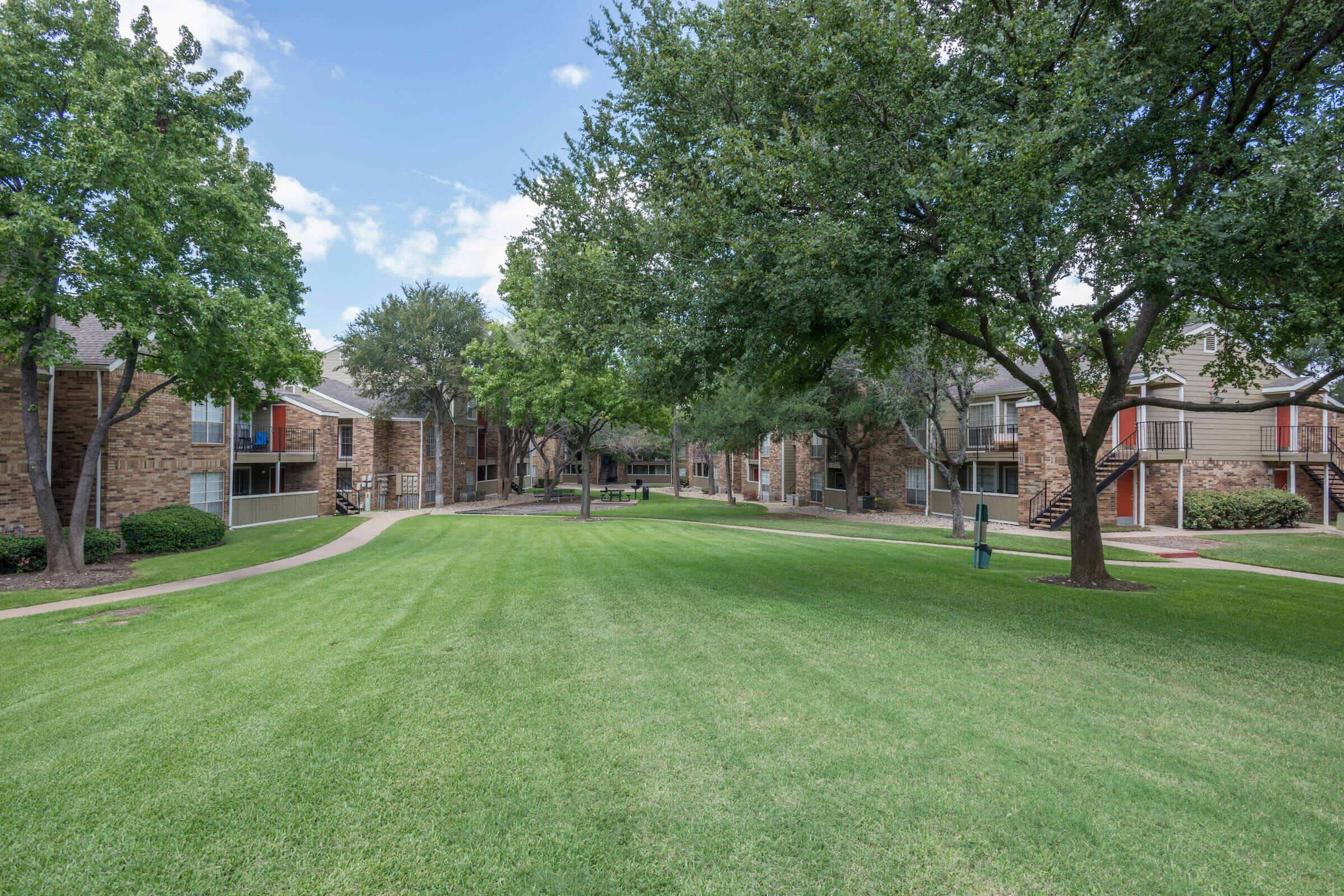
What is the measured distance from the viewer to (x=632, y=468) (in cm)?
7612

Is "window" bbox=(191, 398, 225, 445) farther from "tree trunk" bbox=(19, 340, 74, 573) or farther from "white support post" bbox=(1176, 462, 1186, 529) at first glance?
"white support post" bbox=(1176, 462, 1186, 529)

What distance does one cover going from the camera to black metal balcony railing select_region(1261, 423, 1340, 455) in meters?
23.2

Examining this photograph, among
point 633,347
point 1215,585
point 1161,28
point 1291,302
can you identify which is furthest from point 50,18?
point 1215,585

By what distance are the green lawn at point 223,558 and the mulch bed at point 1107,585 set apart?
15996 mm

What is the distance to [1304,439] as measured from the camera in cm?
2320

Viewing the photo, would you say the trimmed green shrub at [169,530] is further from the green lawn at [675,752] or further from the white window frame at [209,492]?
the green lawn at [675,752]

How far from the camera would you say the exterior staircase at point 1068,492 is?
863 inches

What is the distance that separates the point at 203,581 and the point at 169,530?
580 centimetres

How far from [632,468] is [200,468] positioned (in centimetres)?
5636

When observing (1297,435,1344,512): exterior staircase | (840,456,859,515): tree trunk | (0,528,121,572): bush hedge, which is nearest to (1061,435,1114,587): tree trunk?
(840,456,859,515): tree trunk

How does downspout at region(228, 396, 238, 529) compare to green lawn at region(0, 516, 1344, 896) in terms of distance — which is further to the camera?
downspout at region(228, 396, 238, 529)

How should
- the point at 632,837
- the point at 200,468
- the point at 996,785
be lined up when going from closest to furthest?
the point at 632,837 → the point at 996,785 → the point at 200,468

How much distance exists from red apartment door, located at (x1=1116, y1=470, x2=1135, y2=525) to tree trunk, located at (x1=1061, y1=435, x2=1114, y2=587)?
15096mm

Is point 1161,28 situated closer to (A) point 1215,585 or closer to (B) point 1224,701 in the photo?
(B) point 1224,701
